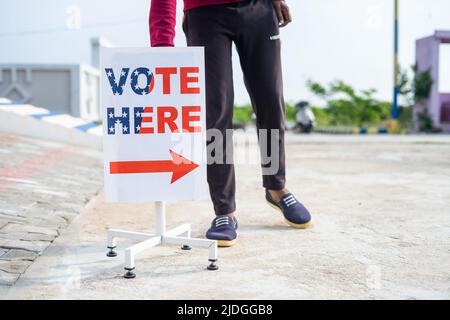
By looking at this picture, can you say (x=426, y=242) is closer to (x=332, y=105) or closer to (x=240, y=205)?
(x=240, y=205)

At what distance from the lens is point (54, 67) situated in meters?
20.7

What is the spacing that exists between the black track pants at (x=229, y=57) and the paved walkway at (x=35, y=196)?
84 centimetres

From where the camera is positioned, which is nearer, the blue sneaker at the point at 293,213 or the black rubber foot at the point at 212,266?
the black rubber foot at the point at 212,266

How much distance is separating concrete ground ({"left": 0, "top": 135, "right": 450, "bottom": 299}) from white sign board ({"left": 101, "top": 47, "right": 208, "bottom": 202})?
0.31 m

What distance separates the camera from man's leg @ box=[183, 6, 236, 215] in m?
2.44

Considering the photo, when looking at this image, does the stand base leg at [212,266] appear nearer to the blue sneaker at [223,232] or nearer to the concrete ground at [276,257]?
the concrete ground at [276,257]

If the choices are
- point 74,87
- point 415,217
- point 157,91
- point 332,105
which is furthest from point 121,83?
point 332,105

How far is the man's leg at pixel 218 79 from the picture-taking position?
2.44 m

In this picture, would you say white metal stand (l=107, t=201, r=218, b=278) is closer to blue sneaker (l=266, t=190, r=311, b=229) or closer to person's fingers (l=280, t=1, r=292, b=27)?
blue sneaker (l=266, t=190, r=311, b=229)

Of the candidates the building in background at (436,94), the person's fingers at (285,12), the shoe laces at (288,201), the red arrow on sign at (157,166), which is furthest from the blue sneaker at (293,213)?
the building in background at (436,94)

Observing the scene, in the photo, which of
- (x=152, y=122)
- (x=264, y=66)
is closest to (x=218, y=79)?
(x=264, y=66)

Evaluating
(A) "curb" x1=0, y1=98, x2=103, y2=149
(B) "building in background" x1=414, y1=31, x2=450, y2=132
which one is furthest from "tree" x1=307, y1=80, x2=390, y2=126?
(A) "curb" x1=0, y1=98, x2=103, y2=149

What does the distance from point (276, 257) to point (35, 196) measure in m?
2.00
